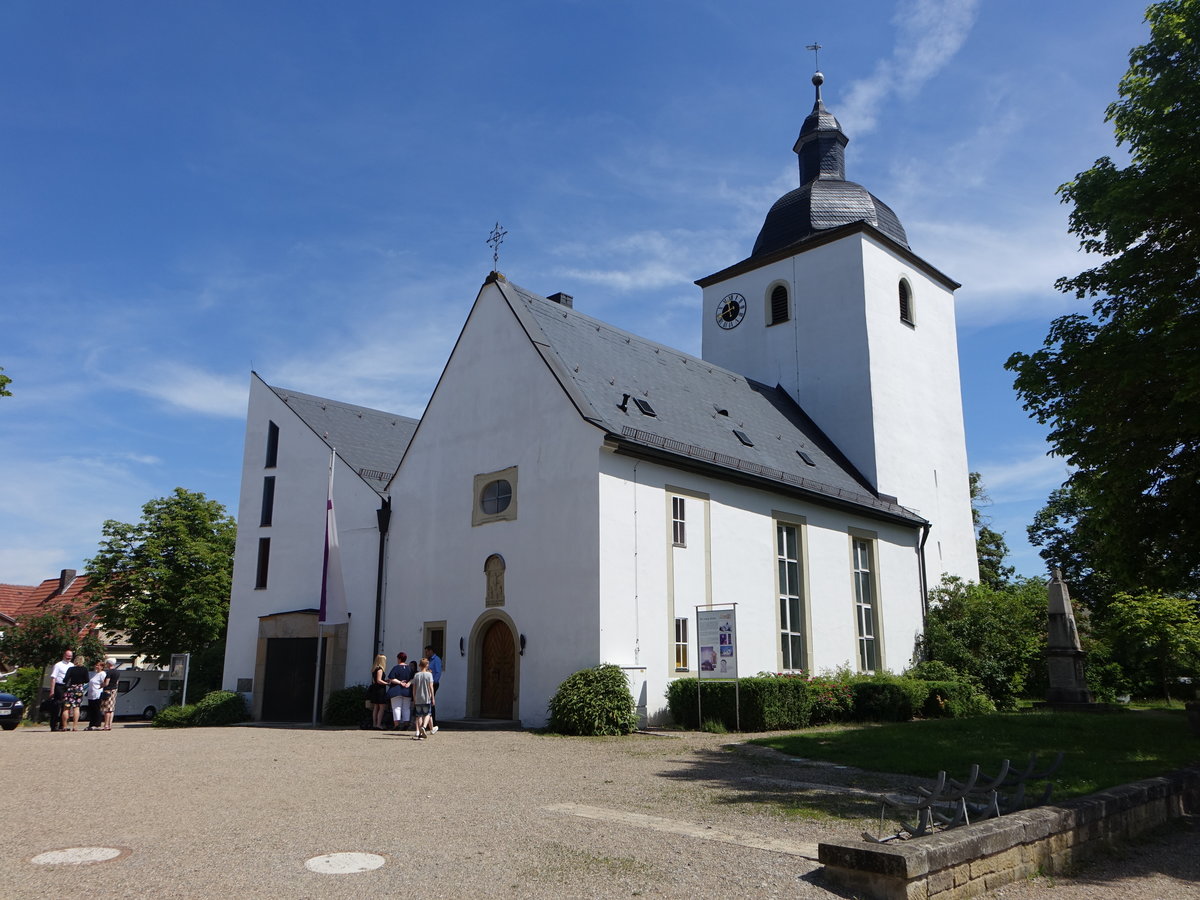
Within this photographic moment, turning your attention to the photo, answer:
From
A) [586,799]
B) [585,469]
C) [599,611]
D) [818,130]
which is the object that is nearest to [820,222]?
[818,130]

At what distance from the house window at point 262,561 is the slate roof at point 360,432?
349 cm

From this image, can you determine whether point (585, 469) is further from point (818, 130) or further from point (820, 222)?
point (818, 130)

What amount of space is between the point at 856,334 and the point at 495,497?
12.9 meters

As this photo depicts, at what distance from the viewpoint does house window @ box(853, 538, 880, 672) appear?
906 inches

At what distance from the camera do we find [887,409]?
26.5 meters

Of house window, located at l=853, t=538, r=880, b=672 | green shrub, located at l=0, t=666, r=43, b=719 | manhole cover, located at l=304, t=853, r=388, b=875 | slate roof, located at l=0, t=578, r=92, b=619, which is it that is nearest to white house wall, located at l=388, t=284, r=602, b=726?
house window, located at l=853, t=538, r=880, b=672

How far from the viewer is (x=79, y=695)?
18.8 metres

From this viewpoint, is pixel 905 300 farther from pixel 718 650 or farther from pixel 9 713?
pixel 9 713

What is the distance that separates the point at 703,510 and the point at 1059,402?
23.8ft

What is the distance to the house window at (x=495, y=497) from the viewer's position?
18766 millimetres

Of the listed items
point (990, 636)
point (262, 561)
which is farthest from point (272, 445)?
point (990, 636)

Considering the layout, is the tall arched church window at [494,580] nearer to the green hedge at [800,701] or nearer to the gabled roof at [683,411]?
the gabled roof at [683,411]

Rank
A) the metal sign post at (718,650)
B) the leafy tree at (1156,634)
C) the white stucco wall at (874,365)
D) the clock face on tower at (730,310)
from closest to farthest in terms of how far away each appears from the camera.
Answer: the metal sign post at (718,650) < the white stucco wall at (874,365) < the leafy tree at (1156,634) < the clock face on tower at (730,310)

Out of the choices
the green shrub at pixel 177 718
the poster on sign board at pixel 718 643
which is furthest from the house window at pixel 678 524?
the green shrub at pixel 177 718
